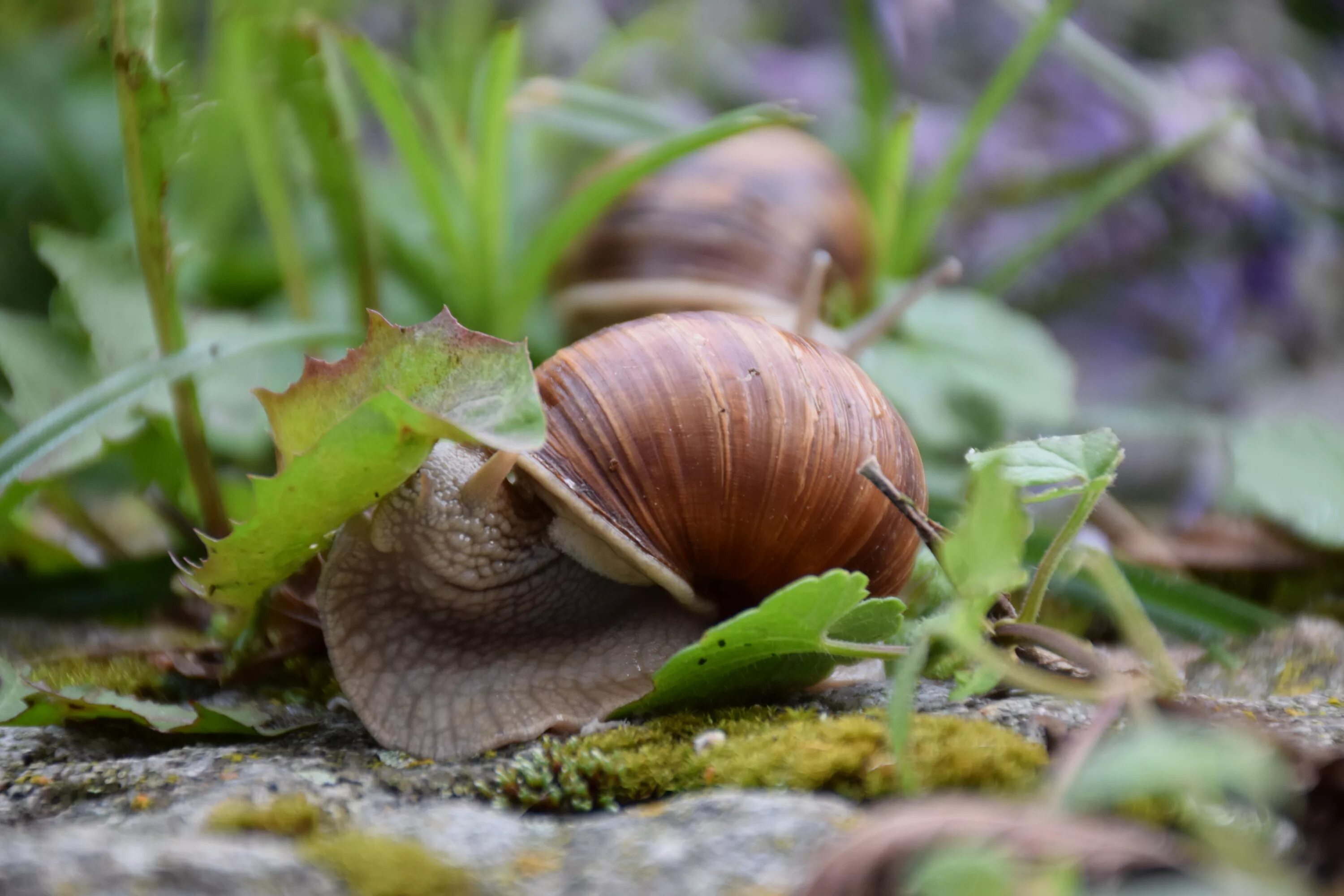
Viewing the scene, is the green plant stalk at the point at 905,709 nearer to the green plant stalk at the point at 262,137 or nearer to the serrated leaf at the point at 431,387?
the serrated leaf at the point at 431,387

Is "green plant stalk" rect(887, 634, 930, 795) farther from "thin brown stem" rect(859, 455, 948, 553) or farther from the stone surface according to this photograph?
A: "thin brown stem" rect(859, 455, 948, 553)

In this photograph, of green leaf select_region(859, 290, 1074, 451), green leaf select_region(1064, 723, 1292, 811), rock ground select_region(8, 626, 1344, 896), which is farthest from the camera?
green leaf select_region(859, 290, 1074, 451)

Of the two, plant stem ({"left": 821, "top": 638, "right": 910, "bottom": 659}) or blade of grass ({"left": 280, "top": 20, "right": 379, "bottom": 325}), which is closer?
plant stem ({"left": 821, "top": 638, "right": 910, "bottom": 659})

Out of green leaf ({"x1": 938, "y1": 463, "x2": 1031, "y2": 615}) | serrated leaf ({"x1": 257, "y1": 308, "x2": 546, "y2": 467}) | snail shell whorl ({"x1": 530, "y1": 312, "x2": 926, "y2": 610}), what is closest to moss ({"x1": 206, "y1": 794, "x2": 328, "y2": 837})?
serrated leaf ({"x1": 257, "y1": 308, "x2": 546, "y2": 467})

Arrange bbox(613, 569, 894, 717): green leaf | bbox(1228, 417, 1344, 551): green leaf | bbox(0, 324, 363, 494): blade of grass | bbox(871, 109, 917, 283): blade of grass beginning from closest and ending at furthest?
bbox(613, 569, 894, 717): green leaf, bbox(0, 324, 363, 494): blade of grass, bbox(1228, 417, 1344, 551): green leaf, bbox(871, 109, 917, 283): blade of grass

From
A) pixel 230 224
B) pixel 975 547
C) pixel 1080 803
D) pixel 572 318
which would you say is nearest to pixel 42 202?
pixel 230 224

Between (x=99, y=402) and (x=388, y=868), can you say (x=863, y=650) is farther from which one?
(x=99, y=402)

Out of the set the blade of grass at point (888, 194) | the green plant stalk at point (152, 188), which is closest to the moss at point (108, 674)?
the green plant stalk at point (152, 188)

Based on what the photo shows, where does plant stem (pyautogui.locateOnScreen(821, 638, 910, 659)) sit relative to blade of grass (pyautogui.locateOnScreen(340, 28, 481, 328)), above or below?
below
